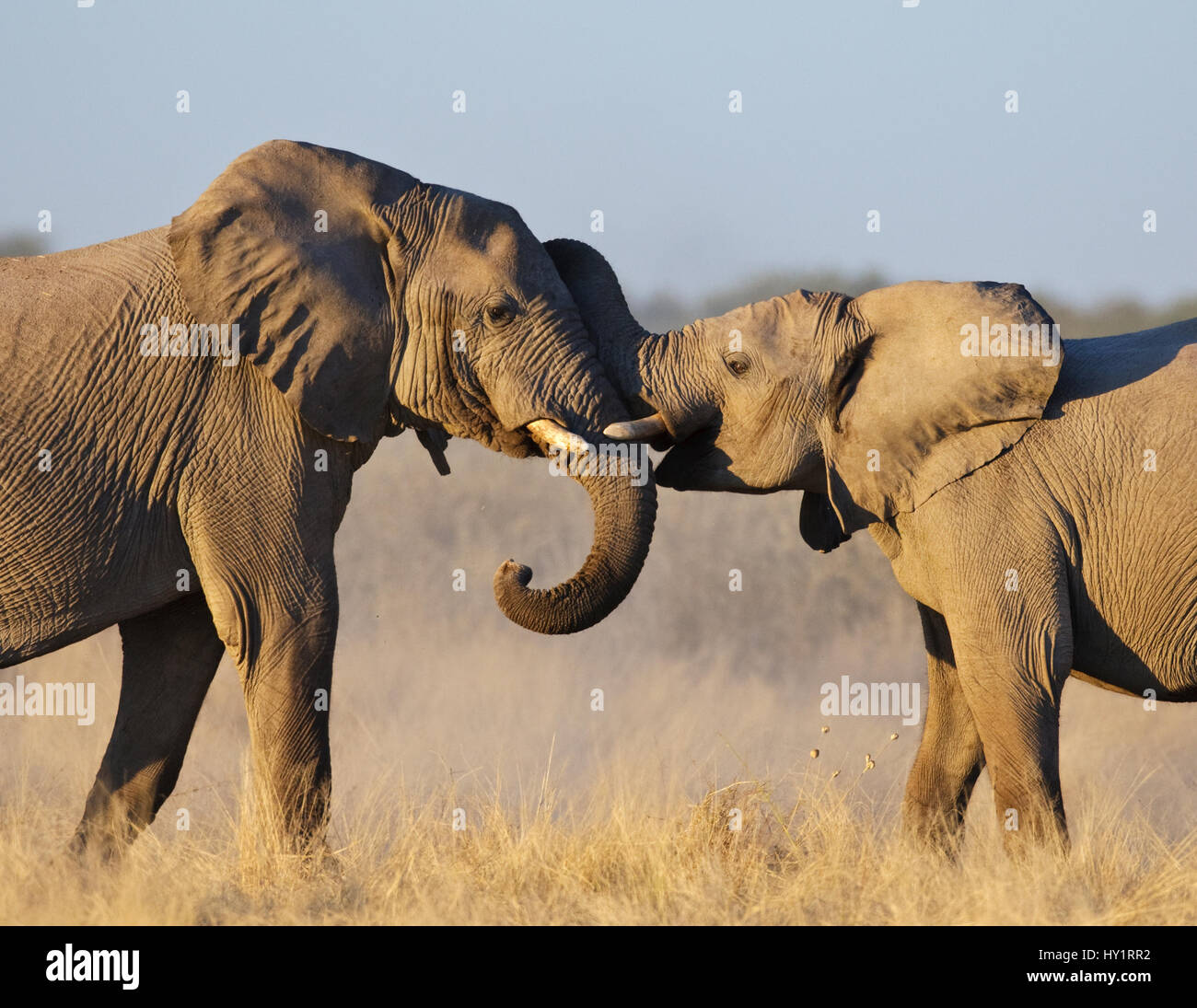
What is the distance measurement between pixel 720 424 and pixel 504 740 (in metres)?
5.60

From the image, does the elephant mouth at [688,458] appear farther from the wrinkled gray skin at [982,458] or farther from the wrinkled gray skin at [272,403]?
the wrinkled gray skin at [272,403]

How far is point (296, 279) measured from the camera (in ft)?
26.3

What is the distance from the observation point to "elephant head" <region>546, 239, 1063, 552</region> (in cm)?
850

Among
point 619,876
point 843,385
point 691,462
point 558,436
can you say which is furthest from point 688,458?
point 619,876

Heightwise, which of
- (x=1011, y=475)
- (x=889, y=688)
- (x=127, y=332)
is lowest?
(x=889, y=688)

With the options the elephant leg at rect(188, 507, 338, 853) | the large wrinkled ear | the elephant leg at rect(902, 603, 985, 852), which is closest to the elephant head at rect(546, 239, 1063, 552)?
the elephant leg at rect(902, 603, 985, 852)

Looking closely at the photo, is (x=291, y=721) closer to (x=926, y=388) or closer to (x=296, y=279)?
(x=296, y=279)

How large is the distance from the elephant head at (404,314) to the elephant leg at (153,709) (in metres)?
1.45

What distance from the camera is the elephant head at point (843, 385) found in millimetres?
8500

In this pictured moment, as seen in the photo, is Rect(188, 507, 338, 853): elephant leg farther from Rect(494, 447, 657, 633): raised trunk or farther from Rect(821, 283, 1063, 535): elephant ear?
Rect(821, 283, 1063, 535): elephant ear

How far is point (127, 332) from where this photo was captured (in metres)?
8.15
